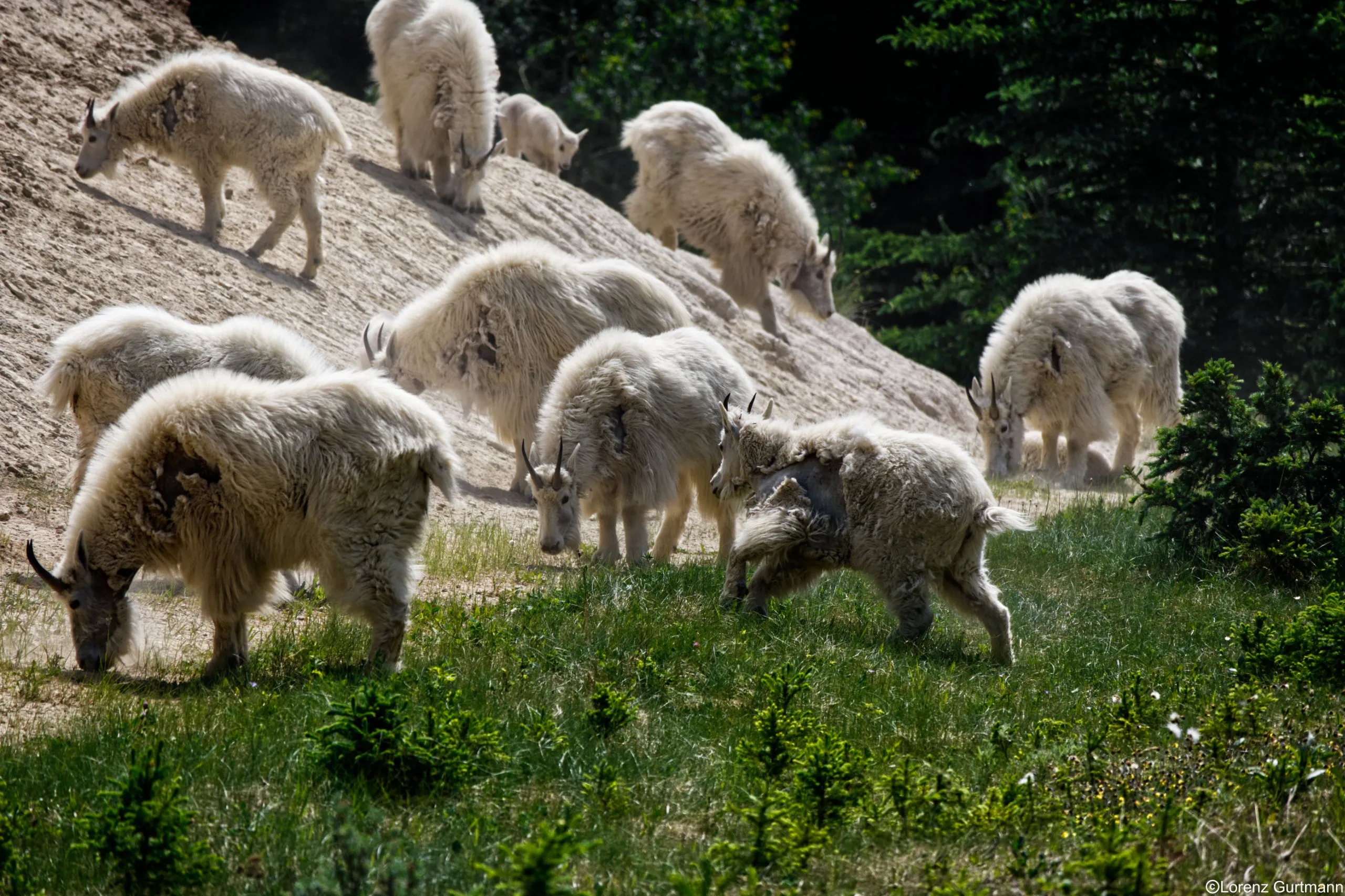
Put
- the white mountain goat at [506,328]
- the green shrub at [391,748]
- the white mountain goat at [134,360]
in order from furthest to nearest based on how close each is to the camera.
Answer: the white mountain goat at [506,328]
the white mountain goat at [134,360]
the green shrub at [391,748]

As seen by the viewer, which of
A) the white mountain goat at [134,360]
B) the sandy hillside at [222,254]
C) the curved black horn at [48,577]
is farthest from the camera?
the sandy hillside at [222,254]

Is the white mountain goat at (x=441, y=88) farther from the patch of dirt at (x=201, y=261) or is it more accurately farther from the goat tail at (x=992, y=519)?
the goat tail at (x=992, y=519)

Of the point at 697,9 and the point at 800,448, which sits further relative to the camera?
the point at 697,9

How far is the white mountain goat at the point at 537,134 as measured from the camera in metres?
22.0

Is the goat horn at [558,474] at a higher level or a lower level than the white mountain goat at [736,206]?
lower

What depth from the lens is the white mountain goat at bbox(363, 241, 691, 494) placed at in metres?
10.9

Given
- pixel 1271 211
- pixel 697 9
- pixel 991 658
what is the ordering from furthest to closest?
pixel 697 9 → pixel 1271 211 → pixel 991 658

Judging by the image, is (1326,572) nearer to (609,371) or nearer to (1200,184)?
(609,371)

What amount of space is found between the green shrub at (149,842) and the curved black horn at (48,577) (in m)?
2.12

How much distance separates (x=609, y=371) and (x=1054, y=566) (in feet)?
12.0

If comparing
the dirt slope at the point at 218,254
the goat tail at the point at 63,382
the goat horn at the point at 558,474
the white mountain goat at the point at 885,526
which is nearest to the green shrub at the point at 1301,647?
the white mountain goat at the point at 885,526

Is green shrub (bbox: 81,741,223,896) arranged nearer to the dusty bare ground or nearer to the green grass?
the green grass

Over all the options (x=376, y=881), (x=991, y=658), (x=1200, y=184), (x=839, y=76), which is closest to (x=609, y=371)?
(x=991, y=658)

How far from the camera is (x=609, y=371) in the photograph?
29.4ft
